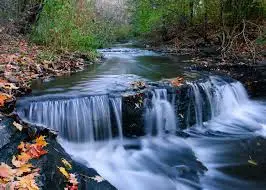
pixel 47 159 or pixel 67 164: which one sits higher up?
pixel 47 159

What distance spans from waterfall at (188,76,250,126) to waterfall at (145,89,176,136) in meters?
0.73

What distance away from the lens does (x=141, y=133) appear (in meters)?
7.26

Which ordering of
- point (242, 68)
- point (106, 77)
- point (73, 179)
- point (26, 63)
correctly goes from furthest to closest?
point (242, 68)
point (106, 77)
point (26, 63)
point (73, 179)

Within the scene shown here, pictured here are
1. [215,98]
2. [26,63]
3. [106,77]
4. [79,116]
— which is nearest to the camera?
[79,116]

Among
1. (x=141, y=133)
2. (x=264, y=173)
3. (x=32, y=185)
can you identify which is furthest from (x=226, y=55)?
(x=32, y=185)

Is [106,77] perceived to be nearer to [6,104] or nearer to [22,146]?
[6,104]

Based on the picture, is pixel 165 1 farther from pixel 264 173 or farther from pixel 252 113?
pixel 264 173

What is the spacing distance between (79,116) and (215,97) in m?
3.50

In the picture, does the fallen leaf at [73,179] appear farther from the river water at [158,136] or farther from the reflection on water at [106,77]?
the reflection on water at [106,77]

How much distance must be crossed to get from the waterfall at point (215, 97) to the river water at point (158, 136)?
0.02 m

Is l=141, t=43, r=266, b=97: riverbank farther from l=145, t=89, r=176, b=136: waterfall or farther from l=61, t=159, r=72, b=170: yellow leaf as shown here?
l=61, t=159, r=72, b=170: yellow leaf

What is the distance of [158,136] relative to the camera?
290 inches

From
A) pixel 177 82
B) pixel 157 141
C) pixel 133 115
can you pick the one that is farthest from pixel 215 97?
pixel 133 115

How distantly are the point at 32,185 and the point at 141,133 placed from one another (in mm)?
→ 3980
